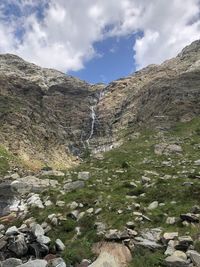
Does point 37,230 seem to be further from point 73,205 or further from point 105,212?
point 105,212

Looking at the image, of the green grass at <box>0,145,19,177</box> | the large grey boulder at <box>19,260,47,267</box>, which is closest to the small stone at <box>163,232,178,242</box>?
the large grey boulder at <box>19,260,47,267</box>

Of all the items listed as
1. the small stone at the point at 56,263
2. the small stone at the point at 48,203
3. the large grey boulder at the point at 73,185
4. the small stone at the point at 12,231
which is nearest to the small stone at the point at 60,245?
the small stone at the point at 56,263

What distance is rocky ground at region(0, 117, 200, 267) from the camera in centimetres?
1794

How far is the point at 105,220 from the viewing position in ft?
69.7

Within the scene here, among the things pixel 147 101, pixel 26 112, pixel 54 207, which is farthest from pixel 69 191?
pixel 147 101

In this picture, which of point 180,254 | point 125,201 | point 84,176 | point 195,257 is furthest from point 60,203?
point 195,257

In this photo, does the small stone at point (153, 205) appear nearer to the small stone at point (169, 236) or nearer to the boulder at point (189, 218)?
the boulder at point (189, 218)

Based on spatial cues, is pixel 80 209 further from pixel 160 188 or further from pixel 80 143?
pixel 80 143

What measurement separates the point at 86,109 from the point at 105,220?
10727 cm

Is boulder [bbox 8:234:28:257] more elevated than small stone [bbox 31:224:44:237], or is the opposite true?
small stone [bbox 31:224:44:237]

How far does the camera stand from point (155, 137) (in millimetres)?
67188

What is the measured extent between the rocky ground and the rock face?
2366cm

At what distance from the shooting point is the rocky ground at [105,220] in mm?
17938

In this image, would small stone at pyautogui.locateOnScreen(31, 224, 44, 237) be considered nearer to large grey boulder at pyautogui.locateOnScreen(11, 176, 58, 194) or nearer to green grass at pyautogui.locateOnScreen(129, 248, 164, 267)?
green grass at pyautogui.locateOnScreen(129, 248, 164, 267)
